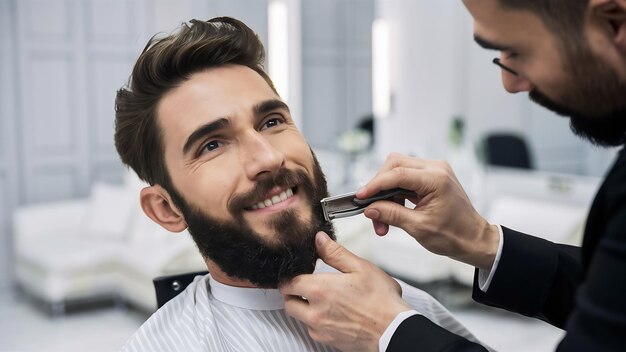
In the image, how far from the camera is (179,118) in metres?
1.54

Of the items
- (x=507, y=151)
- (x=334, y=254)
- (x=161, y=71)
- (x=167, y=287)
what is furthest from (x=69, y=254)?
(x=334, y=254)

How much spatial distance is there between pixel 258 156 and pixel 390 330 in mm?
461

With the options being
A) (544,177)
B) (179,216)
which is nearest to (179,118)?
(179,216)

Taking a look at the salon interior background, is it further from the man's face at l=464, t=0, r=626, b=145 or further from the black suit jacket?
the man's face at l=464, t=0, r=626, b=145

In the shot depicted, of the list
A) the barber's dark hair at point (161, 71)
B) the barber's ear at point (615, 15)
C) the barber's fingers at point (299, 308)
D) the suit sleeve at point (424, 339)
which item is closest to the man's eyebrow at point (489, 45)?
the barber's ear at point (615, 15)

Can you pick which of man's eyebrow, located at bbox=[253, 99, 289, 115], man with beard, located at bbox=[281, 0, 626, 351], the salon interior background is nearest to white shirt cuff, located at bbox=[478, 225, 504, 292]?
man with beard, located at bbox=[281, 0, 626, 351]

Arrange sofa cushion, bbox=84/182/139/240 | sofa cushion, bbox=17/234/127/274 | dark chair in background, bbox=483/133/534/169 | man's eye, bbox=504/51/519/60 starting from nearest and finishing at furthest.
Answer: man's eye, bbox=504/51/519/60 → sofa cushion, bbox=17/234/127/274 → dark chair in background, bbox=483/133/534/169 → sofa cushion, bbox=84/182/139/240

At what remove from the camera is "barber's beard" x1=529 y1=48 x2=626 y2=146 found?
958mm

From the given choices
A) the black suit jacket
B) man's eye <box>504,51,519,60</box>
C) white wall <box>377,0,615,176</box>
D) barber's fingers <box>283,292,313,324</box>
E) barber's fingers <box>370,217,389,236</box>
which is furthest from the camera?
white wall <box>377,0,615,176</box>

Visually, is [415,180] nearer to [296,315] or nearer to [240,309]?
[296,315]

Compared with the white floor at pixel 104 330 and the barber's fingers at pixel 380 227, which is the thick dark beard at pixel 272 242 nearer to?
the barber's fingers at pixel 380 227

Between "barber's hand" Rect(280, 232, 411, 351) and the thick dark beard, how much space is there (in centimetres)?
12

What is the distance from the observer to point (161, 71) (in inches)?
61.7

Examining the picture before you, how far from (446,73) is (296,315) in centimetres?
517
